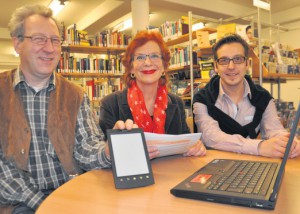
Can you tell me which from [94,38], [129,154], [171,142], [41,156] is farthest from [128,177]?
[94,38]

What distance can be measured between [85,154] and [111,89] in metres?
4.30

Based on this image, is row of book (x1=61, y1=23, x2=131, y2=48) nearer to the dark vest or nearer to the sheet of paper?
the dark vest

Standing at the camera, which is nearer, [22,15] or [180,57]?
[22,15]

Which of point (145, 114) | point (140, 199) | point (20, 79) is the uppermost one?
point (20, 79)

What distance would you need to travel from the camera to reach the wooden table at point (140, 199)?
0.72 metres

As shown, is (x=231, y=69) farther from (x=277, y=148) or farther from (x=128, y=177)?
(x=128, y=177)

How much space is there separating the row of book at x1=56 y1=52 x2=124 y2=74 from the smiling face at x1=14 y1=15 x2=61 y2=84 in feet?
12.2

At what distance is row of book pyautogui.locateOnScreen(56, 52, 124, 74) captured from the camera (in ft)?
16.9

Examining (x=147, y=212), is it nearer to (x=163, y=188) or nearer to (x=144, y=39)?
(x=163, y=188)

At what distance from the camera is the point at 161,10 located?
7520 millimetres

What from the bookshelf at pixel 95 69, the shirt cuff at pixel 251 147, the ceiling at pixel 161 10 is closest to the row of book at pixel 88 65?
the bookshelf at pixel 95 69

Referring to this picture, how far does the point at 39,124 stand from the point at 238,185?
3.22 feet

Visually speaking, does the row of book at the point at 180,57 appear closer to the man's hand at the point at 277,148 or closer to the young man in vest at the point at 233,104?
the young man in vest at the point at 233,104

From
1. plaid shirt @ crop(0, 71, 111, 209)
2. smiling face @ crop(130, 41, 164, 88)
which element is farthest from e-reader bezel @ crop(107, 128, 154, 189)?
smiling face @ crop(130, 41, 164, 88)
